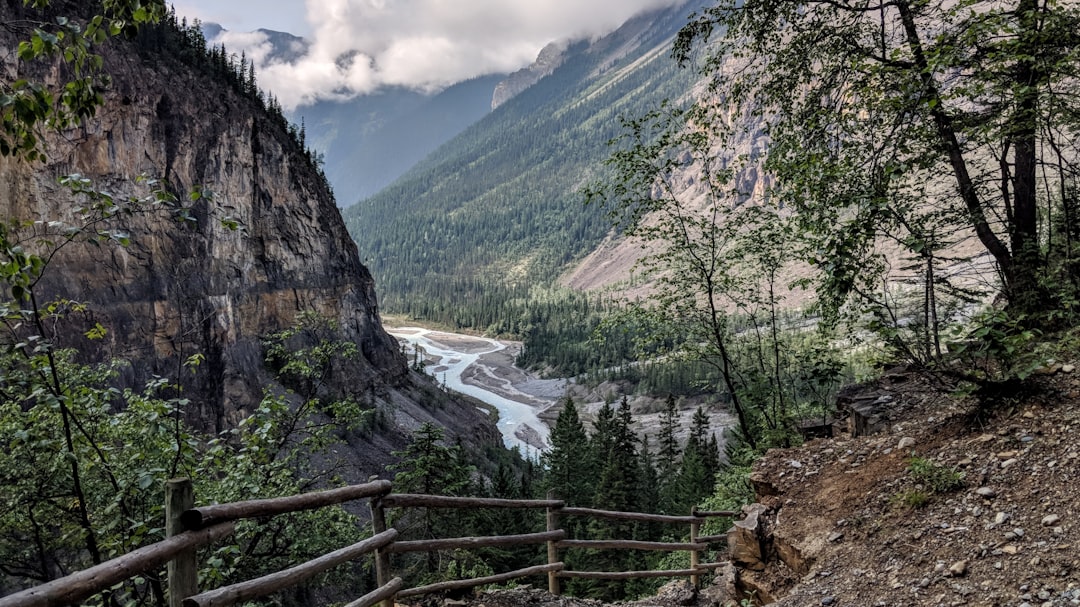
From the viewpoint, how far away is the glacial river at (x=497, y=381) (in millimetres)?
91625

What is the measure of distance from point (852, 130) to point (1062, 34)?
1.99 m

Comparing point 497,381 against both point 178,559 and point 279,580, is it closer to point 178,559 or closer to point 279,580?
point 279,580

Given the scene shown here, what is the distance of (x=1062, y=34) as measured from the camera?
5.67m

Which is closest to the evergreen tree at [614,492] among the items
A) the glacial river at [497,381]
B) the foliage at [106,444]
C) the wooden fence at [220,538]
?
the foliage at [106,444]

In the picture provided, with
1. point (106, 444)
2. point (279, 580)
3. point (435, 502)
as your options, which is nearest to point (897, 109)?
point (435, 502)

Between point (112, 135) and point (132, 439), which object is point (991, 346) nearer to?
point (132, 439)

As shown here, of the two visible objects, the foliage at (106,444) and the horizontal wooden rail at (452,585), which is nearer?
the foliage at (106,444)

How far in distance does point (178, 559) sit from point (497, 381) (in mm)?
124080

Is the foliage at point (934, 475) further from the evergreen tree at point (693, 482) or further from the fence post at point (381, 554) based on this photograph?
the evergreen tree at point (693, 482)

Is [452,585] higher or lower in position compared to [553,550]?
higher

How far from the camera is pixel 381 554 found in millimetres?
4824

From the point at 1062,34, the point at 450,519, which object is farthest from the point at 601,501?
the point at 1062,34

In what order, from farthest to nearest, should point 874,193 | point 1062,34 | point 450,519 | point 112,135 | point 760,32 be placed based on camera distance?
1. point 112,135
2. point 450,519
3. point 760,32
4. point 1062,34
5. point 874,193

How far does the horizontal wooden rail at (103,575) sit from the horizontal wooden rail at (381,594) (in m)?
1.55
